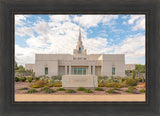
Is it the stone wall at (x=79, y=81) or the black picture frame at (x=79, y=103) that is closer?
the black picture frame at (x=79, y=103)

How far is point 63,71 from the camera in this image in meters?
21.4

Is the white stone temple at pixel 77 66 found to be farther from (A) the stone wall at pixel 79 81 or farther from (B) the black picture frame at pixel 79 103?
(B) the black picture frame at pixel 79 103

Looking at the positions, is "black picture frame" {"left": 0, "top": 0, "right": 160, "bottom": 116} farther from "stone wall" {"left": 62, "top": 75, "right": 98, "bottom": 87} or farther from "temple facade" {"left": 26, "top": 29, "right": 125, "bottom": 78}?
"temple facade" {"left": 26, "top": 29, "right": 125, "bottom": 78}

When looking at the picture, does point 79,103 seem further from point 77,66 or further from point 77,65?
point 77,66

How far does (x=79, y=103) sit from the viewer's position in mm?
2162

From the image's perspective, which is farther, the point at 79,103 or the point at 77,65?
the point at 77,65

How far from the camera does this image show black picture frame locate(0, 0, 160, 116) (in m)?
2.13

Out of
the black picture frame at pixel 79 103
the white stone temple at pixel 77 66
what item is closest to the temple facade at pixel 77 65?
the white stone temple at pixel 77 66

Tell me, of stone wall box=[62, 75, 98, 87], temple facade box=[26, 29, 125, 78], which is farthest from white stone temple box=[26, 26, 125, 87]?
stone wall box=[62, 75, 98, 87]

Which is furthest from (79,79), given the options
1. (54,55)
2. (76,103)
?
(54,55)

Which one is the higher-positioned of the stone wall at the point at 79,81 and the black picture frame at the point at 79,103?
the black picture frame at the point at 79,103

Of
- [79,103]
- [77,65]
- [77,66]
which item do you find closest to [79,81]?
[79,103]

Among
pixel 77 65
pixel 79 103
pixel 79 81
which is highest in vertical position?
pixel 79 103

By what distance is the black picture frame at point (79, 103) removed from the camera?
213cm
